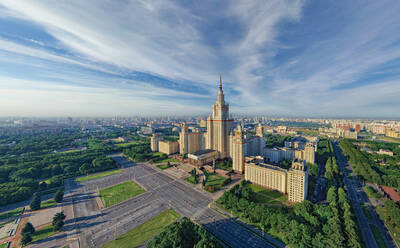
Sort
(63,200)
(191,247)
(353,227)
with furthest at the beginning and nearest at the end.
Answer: (63,200) → (353,227) → (191,247)

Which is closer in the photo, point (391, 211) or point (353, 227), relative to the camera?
point (353, 227)

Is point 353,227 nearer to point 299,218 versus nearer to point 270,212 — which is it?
point 299,218

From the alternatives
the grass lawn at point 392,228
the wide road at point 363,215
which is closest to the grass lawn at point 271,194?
the wide road at point 363,215

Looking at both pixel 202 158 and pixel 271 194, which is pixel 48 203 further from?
pixel 271 194

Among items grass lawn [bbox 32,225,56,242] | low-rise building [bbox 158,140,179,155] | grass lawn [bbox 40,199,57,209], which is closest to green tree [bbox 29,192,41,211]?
grass lawn [bbox 40,199,57,209]

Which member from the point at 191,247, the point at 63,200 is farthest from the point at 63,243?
the point at 191,247

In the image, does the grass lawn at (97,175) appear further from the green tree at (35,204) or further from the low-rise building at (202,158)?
the low-rise building at (202,158)
